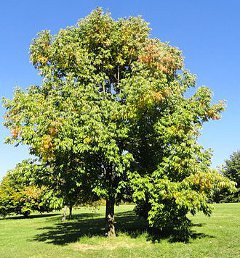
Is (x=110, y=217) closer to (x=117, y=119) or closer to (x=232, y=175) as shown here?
(x=117, y=119)

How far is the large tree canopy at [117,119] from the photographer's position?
19.5m

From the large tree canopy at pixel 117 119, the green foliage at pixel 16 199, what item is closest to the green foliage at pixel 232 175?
the green foliage at pixel 16 199

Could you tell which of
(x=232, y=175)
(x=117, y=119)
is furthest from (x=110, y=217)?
(x=232, y=175)

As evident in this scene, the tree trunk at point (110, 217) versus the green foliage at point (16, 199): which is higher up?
the green foliage at point (16, 199)

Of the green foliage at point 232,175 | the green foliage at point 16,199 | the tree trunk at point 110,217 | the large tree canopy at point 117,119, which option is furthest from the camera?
the green foliage at point 232,175

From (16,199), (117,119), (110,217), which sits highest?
(117,119)

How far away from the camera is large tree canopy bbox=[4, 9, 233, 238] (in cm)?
1950

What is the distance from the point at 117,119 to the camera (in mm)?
20906

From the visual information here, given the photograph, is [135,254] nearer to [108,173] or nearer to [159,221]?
[159,221]

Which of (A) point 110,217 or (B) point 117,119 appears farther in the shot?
(A) point 110,217

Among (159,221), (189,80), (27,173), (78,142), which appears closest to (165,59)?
(189,80)

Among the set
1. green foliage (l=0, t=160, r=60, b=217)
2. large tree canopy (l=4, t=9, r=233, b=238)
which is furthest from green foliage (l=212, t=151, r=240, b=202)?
large tree canopy (l=4, t=9, r=233, b=238)

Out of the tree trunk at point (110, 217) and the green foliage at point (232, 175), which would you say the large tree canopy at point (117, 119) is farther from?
the green foliage at point (232, 175)

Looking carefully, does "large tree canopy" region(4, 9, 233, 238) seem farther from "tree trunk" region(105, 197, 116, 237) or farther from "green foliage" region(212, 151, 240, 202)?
"green foliage" region(212, 151, 240, 202)
